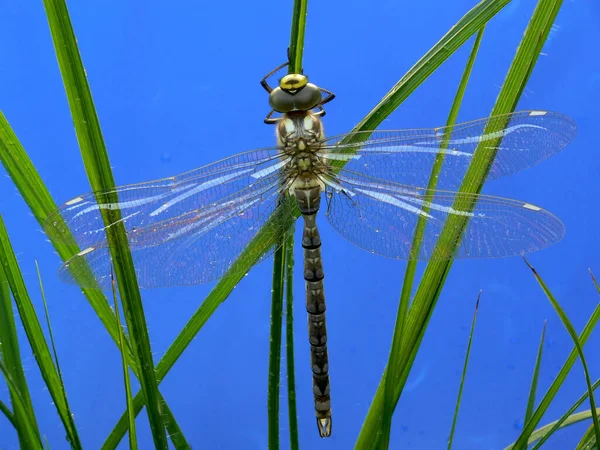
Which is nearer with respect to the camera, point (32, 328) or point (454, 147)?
point (32, 328)

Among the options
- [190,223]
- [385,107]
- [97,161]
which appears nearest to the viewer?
[97,161]

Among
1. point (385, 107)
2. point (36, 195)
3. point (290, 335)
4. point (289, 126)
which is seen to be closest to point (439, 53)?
point (385, 107)

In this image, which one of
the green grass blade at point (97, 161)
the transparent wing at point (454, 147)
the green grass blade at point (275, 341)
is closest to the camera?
the green grass blade at point (97, 161)

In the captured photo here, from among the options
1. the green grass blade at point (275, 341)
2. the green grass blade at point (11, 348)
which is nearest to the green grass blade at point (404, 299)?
the green grass blade at point (275, 341)

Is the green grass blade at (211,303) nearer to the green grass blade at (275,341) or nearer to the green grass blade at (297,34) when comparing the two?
the green grass blade at (275,341)

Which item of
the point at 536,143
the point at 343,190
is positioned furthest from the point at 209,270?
the point at 536,143

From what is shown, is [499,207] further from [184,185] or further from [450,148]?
[184,185]

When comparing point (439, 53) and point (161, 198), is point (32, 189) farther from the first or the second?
point (439, 53)
